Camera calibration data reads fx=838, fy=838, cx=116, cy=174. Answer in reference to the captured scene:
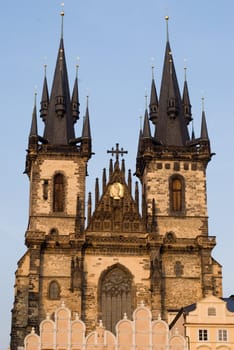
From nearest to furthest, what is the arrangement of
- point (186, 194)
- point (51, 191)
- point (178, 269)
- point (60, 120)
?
point (178, 269), point (51, 191), point (186, 194), point (60, 120)

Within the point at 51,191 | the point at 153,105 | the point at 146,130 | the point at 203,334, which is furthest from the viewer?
the point at 153,105

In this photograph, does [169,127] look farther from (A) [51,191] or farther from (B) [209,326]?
(B) [209,326]

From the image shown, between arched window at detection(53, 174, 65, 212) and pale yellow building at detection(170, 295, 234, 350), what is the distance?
1747 cm

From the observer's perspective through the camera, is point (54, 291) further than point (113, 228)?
No

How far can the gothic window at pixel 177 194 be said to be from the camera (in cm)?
5638

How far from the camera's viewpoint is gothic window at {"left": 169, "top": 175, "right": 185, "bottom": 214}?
56.4 meters

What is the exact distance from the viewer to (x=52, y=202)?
55750mm

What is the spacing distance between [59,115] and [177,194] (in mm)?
10072

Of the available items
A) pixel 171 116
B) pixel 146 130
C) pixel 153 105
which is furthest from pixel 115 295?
pixel 153 105

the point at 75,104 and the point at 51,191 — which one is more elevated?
the point at 75,104

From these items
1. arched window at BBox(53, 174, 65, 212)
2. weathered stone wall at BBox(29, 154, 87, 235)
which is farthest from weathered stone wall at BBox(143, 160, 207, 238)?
arched window at BBox(53, 174, 65, 212)

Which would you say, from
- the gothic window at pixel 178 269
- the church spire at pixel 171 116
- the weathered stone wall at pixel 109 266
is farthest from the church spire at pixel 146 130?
the gothic window at pixel 178 269

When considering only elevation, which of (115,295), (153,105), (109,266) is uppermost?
(153,105)

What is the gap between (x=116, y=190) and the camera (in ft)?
186
